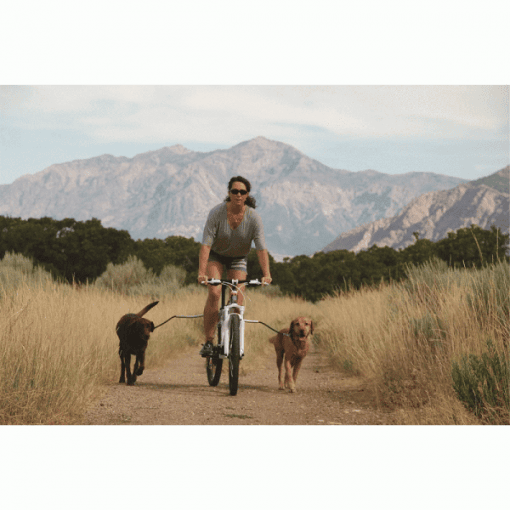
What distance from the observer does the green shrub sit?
463 cm

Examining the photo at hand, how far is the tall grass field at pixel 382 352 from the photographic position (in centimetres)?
466

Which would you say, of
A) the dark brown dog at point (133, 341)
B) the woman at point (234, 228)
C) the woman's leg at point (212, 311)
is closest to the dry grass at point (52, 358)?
the dark brown dog at point (133, 341)

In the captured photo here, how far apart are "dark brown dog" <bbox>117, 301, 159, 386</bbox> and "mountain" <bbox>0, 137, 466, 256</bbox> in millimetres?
1815

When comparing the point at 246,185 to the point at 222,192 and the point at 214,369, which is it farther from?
the point at 214,369

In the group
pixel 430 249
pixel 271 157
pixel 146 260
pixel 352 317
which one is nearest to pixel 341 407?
pixel 352 317

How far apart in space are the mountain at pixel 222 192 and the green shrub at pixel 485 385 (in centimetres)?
331

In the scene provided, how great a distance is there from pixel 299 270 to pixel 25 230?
9243 mm

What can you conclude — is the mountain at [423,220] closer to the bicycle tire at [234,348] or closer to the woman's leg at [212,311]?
the woman's leg at [212,311]

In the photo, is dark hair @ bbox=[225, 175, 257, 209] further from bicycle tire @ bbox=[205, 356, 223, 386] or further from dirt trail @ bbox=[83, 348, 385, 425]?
dirt trail @ bbox=[83, 348, 385, 425]

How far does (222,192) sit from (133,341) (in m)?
2.06

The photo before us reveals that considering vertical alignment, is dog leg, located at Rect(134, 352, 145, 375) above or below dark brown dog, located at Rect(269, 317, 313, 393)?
below

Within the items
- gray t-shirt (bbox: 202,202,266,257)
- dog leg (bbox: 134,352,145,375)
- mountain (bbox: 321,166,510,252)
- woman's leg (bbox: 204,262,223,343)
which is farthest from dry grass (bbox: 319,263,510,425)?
mountain (bbox: 321,166,510,252)

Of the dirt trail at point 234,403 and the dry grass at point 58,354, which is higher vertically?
the dry grass at point 58,354

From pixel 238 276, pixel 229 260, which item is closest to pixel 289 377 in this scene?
pixel 238 276
